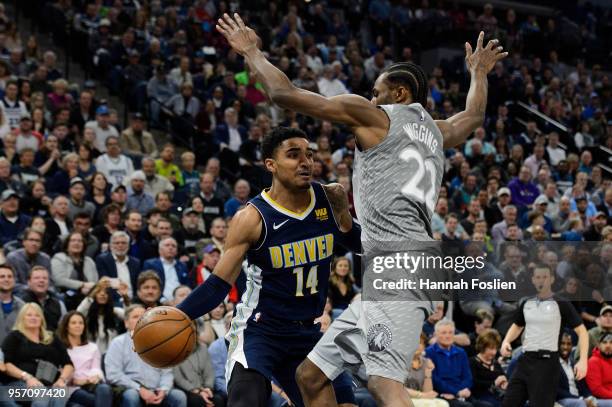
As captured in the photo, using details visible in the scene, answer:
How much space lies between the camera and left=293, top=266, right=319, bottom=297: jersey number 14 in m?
5.26

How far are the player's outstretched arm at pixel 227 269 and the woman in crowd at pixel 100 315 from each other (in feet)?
13.9

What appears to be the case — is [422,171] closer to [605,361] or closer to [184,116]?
[605,361]

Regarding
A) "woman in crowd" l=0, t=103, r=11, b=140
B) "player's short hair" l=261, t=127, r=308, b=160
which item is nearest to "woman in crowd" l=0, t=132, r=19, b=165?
"woman in crowd" l=0, t=103, r=11, b=140

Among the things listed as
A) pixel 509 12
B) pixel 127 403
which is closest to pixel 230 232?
pixel 127 403

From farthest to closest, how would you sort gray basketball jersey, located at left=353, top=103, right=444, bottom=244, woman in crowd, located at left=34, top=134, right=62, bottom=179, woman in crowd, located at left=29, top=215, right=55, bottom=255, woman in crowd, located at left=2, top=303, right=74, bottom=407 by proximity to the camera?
woman in crowd, located at left=34, top=134, right=62, bottom=179 < woman in crowd, located at left=29, top=215, right=55, bottom=255 < woman in crowd, located at left=2, top=303, right=74, bottom=407 < gray basketball jersey, located at left=353, top=103, right=444, bottom=244

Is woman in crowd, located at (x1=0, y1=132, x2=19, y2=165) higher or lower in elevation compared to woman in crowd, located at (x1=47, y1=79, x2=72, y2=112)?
lower

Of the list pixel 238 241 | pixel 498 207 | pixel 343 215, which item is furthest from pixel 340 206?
pixel 498 207

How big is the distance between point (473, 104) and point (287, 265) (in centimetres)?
141

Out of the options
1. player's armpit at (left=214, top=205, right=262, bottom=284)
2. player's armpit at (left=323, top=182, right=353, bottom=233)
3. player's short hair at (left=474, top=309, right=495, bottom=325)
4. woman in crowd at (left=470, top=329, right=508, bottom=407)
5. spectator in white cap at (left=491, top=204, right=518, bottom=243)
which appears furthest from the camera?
spectator in white cap at (left=491, top=204, right=518, bottom=243)

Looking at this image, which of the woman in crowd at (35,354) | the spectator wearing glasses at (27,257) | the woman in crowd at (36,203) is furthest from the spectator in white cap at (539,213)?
the woman in crowd at (35,354)

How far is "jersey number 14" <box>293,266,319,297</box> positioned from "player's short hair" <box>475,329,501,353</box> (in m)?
5.18

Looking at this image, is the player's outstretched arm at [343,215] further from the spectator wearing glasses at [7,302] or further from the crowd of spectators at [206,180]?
the spectator wearing glasses at [7,302]

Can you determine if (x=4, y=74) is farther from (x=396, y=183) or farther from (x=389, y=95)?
(x=396, y=183)

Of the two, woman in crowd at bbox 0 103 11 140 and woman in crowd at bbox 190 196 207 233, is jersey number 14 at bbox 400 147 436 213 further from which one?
woman in crowd at bbox 0 103 11 140
